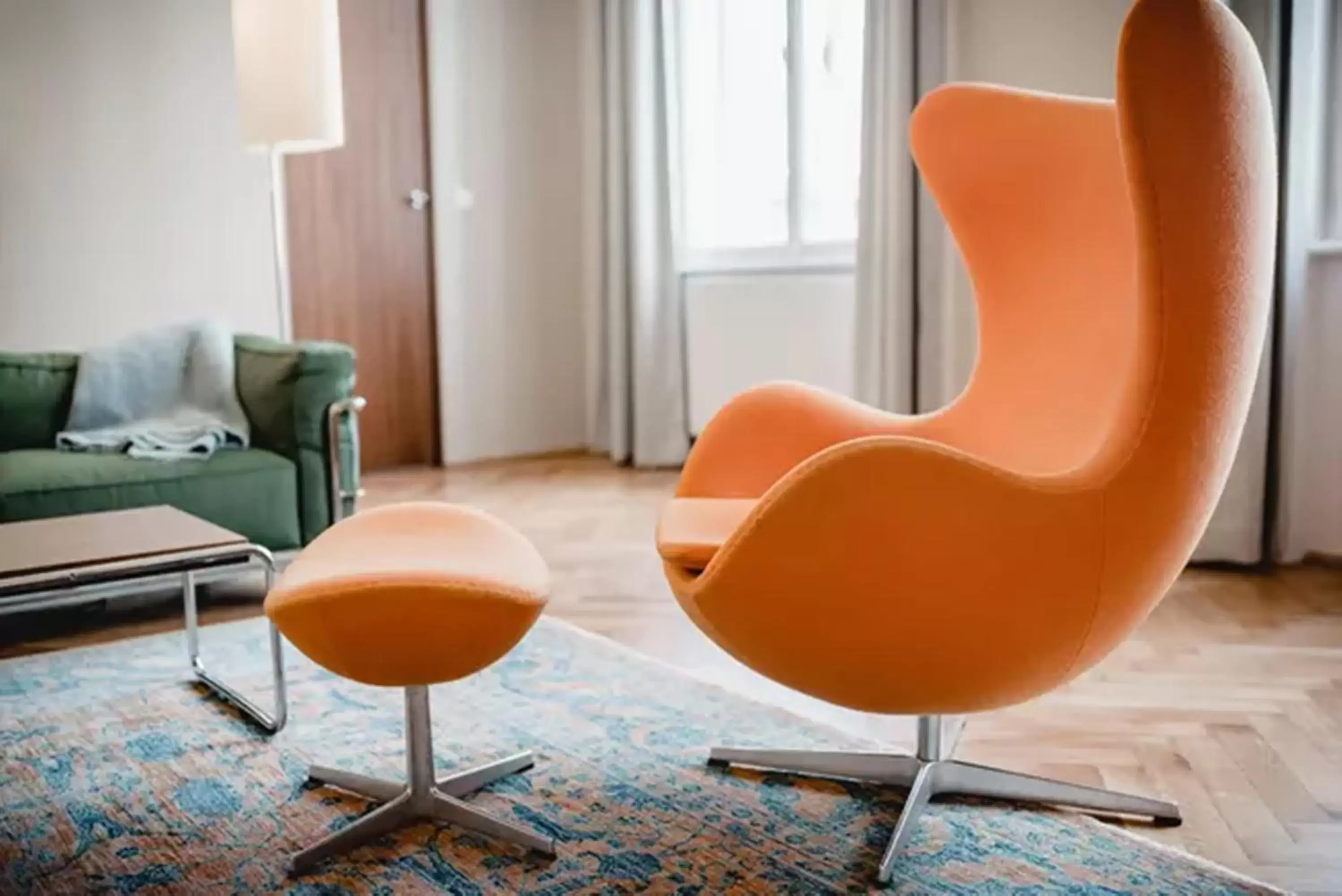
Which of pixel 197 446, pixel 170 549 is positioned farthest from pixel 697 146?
pixel 170 549

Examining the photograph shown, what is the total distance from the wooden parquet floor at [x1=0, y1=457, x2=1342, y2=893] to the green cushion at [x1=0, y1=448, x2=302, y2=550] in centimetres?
22

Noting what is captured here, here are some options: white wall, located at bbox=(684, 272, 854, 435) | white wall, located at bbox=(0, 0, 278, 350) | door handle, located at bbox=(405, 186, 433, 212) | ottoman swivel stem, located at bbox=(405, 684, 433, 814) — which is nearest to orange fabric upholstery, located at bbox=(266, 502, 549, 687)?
ottoman swivel stem, located at bbox=(405, 684, 433, 814)

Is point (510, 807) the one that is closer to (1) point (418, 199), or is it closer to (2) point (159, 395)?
(2) point (159, 395)

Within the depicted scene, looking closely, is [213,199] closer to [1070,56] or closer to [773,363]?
[773,363]

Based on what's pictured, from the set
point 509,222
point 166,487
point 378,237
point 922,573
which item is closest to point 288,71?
point 166,487

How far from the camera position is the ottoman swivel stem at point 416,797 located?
5.84 ft

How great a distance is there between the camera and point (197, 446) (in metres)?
3.33

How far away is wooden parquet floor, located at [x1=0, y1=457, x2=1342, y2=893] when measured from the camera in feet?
6.23

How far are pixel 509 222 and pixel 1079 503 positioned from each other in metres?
4.38

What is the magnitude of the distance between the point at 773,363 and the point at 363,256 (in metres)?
Result: 1.71

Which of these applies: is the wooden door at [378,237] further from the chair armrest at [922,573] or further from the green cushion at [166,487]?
the chair armrest at [922,573]

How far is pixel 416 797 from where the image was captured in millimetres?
1885

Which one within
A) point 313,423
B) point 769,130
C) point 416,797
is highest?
point 769,130

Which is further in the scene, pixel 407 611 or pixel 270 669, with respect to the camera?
pixel 270 669
